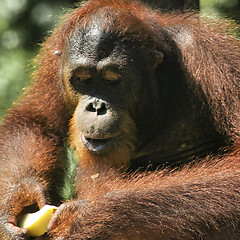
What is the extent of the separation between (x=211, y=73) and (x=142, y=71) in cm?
48

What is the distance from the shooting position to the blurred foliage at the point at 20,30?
5328 mm

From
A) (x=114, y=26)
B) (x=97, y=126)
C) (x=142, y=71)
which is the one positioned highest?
(x=114, y=26)

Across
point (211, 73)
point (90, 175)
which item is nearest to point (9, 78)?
point (90, 175)

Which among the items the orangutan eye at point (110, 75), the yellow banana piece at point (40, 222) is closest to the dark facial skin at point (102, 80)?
the orangutan eye at point (110, 75)

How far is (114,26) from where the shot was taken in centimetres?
296

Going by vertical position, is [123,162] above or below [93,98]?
below

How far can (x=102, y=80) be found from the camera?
3000 mm

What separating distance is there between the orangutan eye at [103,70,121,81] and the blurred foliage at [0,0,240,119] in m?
2.54

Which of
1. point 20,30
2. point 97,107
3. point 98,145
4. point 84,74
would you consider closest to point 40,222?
point 98,145

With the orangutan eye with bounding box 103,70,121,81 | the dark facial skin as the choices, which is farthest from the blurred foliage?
the orangutan eye with bounding box 103,70,121,81

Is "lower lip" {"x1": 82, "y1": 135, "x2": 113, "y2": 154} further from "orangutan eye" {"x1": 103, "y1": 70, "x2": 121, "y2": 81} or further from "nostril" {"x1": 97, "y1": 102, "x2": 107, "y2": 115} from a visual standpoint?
"orangutan eye" {"x1": 103, "y1": 70, "x2": 121, "y2": 81}

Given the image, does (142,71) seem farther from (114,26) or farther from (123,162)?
(123,162)

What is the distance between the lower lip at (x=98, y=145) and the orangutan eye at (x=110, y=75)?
41 cm

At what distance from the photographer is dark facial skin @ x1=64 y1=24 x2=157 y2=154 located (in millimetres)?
2892
